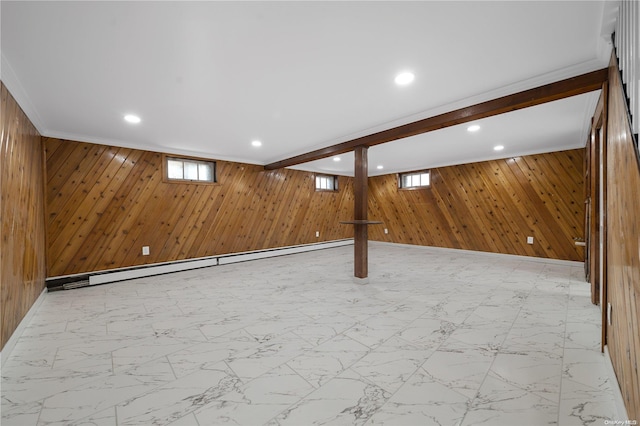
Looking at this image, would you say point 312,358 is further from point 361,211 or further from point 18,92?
point 18,92

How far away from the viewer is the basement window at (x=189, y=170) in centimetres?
533

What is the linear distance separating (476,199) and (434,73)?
509 centimetres

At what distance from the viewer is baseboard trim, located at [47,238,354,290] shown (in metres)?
4.12

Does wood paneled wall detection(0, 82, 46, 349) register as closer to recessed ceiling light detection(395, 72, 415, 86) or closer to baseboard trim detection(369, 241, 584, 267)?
recessed ceiling light detection(395, 72, 415, 86)

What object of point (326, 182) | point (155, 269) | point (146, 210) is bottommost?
point (155, 269)

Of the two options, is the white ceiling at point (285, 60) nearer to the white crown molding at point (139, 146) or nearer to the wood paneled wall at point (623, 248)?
the white crown molding at point (139, 146)

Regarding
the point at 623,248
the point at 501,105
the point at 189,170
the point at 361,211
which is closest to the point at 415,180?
the point at 361,211

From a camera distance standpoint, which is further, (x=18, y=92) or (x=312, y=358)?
(x=18, y=92)

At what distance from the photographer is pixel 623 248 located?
163 cm

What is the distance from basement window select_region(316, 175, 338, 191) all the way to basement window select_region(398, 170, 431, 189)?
79.7 inches

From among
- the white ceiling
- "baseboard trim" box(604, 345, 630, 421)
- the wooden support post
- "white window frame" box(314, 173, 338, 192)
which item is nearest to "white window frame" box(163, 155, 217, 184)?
the white ceiling

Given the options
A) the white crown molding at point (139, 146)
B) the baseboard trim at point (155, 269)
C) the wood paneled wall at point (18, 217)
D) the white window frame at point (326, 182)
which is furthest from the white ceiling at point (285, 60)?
the white window frame at point (326, 182)

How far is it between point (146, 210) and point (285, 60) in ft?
13.6

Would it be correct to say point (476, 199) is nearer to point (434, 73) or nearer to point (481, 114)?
point (481, 114)
